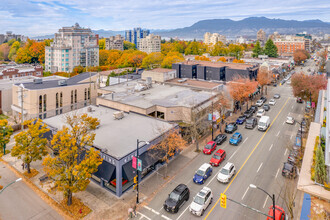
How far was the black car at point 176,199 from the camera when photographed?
2221 cm

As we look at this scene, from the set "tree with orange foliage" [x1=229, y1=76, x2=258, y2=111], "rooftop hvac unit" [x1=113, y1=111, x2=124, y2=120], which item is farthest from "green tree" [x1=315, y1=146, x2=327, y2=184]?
"tree with orange foliage" [x1=229, y1=76, x2=258, y2=111]

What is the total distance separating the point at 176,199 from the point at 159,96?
26.0m

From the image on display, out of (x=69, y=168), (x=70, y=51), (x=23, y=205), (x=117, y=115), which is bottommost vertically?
(x=23, y=205)

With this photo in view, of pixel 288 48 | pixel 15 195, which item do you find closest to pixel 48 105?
pixel 15 195

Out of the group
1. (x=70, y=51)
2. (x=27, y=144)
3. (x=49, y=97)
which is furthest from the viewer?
(x=70, y=51)

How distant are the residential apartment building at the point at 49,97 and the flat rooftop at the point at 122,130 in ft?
48.9

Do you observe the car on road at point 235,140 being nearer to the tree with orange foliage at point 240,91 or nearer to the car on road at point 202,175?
the car on road at point 202,175

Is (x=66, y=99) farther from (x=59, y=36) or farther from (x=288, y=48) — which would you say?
(x=288, y=48)

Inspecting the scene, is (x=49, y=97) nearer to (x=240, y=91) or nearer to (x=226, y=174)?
(x=226, y=174)

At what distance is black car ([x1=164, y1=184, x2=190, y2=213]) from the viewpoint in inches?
875

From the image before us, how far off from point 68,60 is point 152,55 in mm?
41185

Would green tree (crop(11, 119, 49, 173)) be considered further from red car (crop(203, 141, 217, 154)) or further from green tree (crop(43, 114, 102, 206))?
red car (crop(203, 141, 217, 154))

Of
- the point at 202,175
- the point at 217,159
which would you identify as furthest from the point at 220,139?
the point at 202,175

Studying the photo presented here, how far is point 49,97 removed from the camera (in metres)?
49.6
